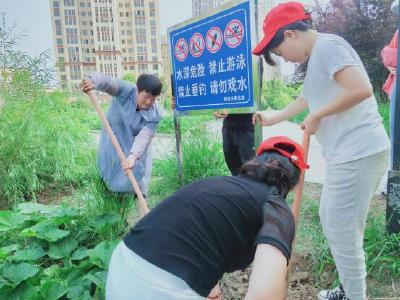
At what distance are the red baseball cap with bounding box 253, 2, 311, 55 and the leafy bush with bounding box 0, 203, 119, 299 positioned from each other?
1.36m

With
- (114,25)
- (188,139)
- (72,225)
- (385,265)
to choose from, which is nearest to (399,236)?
(385,265)

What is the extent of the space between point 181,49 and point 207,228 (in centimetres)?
207

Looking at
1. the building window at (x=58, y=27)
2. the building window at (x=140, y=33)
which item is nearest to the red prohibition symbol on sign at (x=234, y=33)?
the building window at (x=58, y=27)

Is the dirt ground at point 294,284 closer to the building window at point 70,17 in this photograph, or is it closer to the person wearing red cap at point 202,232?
the person wearing red cap at point 202,232

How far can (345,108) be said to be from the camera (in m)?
1.38

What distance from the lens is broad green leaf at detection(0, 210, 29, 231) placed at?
243cm

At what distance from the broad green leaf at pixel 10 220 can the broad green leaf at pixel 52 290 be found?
917 millimetres

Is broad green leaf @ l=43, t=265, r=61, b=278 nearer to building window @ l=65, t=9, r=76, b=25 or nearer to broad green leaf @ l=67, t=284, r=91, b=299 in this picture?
broad green leaf @ l=67, t=284, r=91, b=299

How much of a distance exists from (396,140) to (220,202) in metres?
1.65

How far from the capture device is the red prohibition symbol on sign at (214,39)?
91.6 inches

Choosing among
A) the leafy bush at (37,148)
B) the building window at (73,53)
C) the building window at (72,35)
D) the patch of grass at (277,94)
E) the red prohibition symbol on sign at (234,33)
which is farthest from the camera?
the building window at (72,35)

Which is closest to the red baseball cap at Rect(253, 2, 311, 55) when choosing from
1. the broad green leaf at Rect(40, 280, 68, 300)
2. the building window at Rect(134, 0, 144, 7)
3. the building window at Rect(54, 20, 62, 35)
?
the broad green leaf at Rect(40, 280, 68, 300)

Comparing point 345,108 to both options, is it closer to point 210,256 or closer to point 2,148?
point 210,256

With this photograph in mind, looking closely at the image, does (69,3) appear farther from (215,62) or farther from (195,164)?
(215,62)
